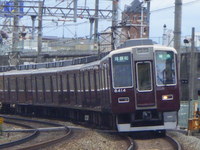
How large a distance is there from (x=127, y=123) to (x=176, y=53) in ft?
8.86

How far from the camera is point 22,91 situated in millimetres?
34219

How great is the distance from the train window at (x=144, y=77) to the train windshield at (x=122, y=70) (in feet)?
0.89

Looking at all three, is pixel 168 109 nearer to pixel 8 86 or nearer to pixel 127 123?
pixel 127 123

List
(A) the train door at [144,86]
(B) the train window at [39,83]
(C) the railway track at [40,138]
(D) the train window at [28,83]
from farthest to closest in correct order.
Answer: (D) the train window at [28,83] < (B) the train window at [39,83] < (A) the train door at [144,86] < (C) the railway track at [40,138]

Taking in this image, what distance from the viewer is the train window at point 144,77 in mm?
17672

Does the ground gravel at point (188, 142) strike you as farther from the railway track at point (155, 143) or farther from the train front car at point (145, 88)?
the train front car at point (145, 88)

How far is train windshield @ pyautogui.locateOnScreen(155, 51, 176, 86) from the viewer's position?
17719mm

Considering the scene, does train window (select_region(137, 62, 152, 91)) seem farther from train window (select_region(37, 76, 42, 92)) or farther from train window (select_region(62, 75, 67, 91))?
train window (select_region(37, 76, 42, 92))

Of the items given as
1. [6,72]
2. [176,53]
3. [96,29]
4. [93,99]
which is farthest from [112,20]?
[176,53]

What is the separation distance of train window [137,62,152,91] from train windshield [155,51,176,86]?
0.92ft

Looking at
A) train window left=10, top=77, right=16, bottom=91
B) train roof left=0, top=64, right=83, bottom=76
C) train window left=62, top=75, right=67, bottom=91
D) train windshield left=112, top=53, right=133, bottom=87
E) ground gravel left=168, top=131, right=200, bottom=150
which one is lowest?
ground gravel left=168, top=131, right=200, bottom=150

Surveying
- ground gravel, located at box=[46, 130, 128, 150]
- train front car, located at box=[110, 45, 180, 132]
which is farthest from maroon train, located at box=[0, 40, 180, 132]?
ground gravel, located at box=[46, 130, 128, 150]

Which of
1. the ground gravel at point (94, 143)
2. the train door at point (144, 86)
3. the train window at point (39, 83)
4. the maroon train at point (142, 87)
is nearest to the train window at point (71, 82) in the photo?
the train window at point (39, 83)

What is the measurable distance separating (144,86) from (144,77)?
0.28 metres
